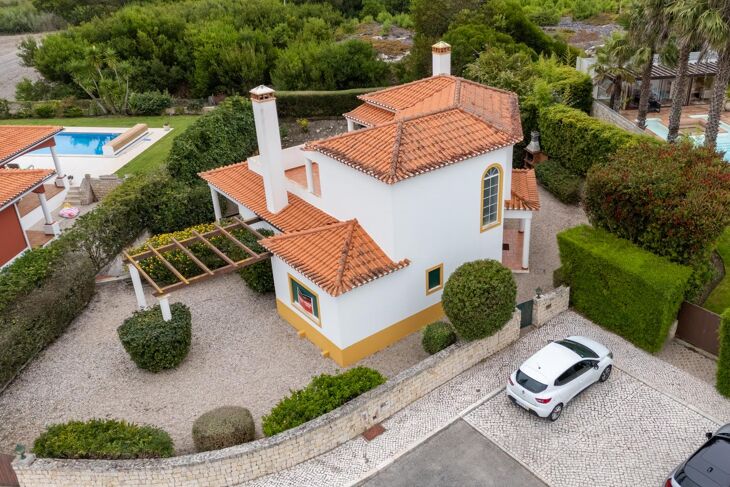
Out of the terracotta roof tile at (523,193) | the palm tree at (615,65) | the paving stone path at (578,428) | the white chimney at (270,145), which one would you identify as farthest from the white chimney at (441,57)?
the paving stone path at (578,428)

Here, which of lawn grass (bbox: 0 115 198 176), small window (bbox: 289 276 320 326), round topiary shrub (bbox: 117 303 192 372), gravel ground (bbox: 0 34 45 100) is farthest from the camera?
gravel ground (bbox: 0 34 45 100)

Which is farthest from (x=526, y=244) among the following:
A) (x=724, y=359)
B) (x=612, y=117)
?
(x=612, y=117)

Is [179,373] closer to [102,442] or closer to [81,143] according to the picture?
[102,442]

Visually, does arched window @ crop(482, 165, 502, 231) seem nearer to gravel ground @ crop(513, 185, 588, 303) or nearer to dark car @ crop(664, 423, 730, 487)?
gravel ground @ crop(513, 185, 588, 303)

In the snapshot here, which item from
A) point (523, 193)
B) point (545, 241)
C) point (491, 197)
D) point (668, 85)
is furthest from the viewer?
point (668, 85)

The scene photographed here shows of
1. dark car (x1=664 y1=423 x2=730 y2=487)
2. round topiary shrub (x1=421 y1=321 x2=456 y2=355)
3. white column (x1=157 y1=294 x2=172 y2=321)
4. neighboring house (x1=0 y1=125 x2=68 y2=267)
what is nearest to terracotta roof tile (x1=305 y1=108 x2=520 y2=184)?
round topiary shrub (x1=421 y1=321 x2=456 y2=355)

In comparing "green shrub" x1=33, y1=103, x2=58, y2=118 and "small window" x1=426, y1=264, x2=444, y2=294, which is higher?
"small window" x1=426, y1=264, x2=444, y2=294
